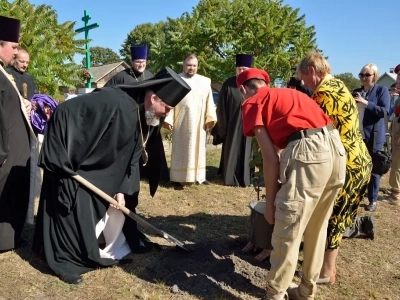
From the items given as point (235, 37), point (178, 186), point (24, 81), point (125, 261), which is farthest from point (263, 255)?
point (235, 37)

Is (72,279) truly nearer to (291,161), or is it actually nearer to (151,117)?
(151,117)

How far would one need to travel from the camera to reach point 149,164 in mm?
4258

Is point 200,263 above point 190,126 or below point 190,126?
below

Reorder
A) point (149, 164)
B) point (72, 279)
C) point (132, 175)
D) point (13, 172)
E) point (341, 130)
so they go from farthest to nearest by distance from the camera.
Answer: point (149, 164)
point (13, 172)
point (132, 175)
point (72, 279)
point (341, 130)

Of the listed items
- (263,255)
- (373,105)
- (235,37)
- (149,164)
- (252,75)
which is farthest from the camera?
(235,37)

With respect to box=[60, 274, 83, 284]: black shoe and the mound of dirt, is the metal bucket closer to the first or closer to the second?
the mound of dirt

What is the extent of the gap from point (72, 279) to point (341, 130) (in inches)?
97.7

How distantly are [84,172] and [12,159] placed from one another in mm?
959

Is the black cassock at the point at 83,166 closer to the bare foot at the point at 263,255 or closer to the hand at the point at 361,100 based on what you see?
the bare foot at the point at 263,255

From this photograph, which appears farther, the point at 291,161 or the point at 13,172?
the point at 13,172

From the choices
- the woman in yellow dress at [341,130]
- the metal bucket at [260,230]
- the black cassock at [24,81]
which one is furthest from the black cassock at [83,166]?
the black cassock at [24,81]

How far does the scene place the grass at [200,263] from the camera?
3320mm

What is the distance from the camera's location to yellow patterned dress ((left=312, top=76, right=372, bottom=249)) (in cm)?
307

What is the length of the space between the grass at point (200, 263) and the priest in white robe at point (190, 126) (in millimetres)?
866
